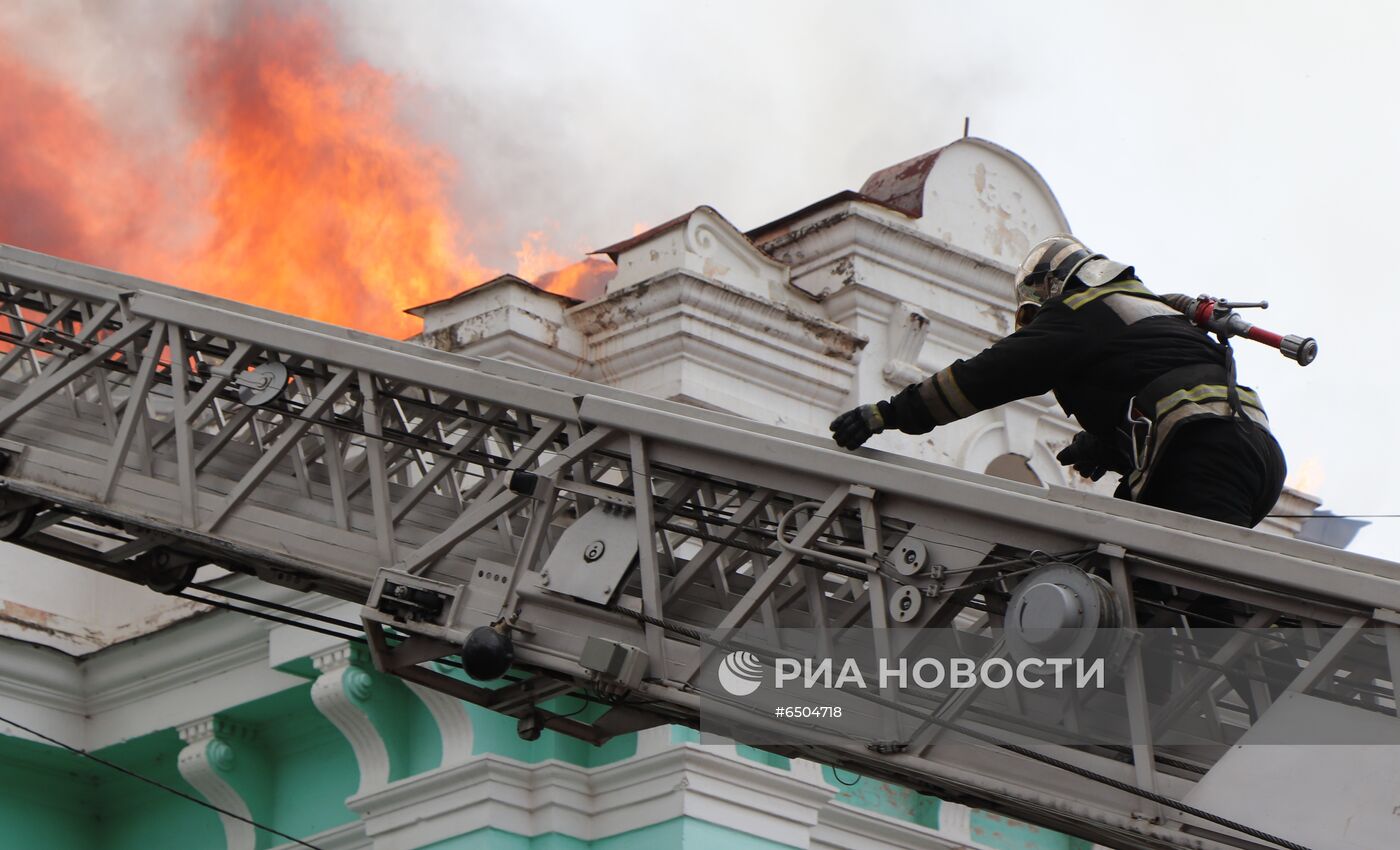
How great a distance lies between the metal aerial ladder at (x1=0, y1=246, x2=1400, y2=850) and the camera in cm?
583

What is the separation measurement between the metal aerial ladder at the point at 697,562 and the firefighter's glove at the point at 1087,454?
66 cm

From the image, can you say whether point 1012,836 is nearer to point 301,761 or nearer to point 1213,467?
point 301,761

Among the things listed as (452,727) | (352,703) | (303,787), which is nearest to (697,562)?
(452,727)

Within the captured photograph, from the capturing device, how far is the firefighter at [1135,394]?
6.50 meters

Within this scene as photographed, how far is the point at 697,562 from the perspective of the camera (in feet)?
22.5

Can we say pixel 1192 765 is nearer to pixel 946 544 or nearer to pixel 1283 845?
pixel 1283 845

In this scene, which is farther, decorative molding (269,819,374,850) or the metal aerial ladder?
decorative molding (269,819,374,850)

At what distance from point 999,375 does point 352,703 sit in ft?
19.1

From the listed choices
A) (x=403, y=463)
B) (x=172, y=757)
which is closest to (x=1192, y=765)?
(x=403, y=463)

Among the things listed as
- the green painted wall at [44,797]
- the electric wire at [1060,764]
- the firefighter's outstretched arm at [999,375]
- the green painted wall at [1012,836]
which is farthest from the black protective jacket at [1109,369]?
the green painted wall at [44,797]

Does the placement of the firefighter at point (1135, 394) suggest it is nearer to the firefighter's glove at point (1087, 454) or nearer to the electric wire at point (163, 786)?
the firefighter's glove at point (1087, 454)

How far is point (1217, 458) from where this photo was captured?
650 centimetres

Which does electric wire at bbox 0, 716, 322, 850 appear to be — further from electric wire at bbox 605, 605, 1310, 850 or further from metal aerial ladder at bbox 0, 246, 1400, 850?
electric wire at bbox 605, 605, 1310, 850

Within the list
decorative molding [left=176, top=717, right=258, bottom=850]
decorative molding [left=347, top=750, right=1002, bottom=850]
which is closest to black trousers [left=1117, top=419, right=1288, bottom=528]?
decorative molding [left=347, top=750, right=1002, bottom=850]
